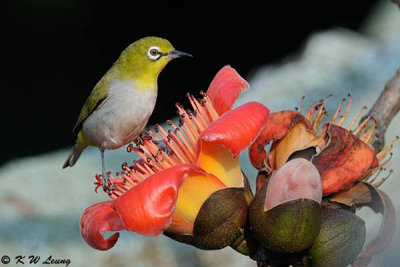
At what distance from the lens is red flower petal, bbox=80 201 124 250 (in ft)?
3.67

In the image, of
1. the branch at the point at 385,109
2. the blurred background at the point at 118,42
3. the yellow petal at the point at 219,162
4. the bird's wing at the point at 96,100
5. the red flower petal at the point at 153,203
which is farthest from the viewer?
the blurred background at the point at 118,42

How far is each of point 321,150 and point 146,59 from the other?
806 millimetres

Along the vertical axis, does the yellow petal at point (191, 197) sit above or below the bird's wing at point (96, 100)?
above

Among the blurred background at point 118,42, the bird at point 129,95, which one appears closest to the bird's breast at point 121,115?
the bird at point 129,95

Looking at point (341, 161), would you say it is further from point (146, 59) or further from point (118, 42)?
point (118, 42)

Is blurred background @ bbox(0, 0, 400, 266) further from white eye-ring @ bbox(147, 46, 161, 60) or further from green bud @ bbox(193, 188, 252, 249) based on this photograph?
green bud @ bbox(193, 188, 252, 249)

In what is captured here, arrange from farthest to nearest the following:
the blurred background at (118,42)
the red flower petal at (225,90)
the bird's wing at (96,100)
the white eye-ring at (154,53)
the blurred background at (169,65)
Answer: the blurred background at (118,42)
the blurred background at (169,65)
the bird's wing at (96,100)
the white eye-ring at (154,53)
the red flower petal at (225,90)

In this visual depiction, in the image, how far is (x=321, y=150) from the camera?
1.05 m

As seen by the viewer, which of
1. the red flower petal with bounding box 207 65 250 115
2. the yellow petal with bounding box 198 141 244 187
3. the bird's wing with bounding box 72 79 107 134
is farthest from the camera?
the bird's wing with bounding box 72 79 107 134

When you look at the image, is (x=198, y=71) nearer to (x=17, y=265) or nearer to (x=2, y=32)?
(x=2, y=32)

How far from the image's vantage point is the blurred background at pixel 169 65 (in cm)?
303

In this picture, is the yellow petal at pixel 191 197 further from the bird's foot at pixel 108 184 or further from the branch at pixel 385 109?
the branch at pixel 385 109

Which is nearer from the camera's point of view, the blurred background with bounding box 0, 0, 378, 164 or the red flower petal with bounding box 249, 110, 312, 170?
the red flower petal with bounding box 249, 110, 312, 170

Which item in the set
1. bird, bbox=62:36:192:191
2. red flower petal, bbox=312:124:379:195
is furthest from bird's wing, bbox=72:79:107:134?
red flower petal, bbox=312:124:379:195
